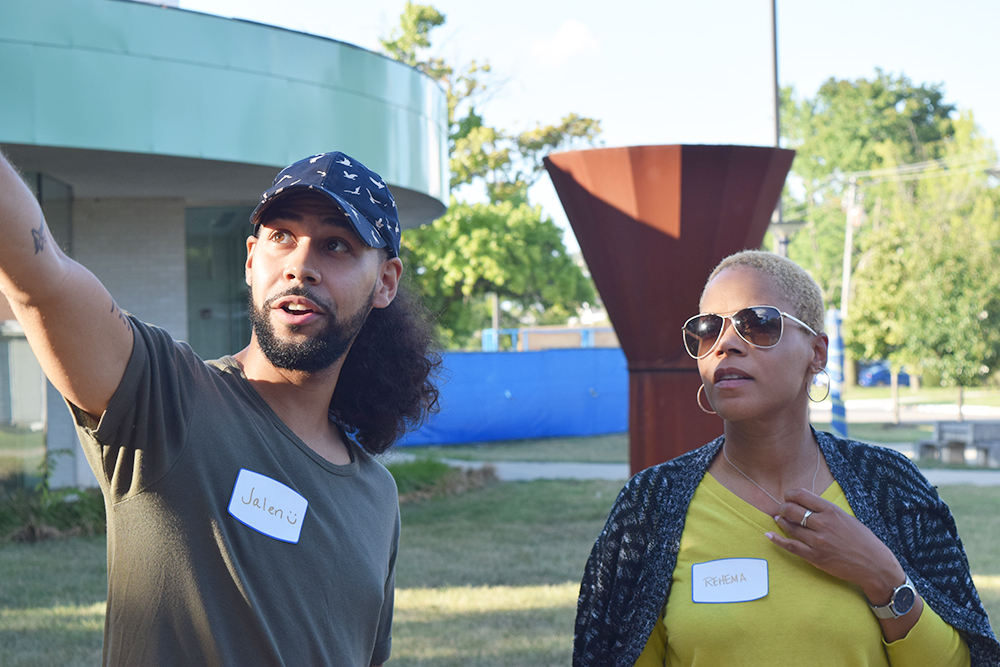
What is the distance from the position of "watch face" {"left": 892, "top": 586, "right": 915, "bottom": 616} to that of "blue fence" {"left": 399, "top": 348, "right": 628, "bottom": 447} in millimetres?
17458

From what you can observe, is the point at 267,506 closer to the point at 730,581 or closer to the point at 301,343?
the point at 301,343

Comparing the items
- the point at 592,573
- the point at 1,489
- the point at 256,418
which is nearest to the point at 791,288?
the point at 592,573

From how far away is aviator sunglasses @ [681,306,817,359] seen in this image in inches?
90.1

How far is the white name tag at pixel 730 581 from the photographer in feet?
7.02

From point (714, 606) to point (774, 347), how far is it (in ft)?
2.12

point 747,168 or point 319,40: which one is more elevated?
point 319,40

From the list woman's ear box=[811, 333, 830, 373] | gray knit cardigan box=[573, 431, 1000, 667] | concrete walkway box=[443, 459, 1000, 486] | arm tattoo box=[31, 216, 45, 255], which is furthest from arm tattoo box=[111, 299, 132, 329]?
concrete walkway box=[443, 459, 1000, 486]

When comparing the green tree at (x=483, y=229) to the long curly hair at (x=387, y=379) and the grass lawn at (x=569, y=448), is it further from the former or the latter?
the long curly hair at (x=387, y=379)

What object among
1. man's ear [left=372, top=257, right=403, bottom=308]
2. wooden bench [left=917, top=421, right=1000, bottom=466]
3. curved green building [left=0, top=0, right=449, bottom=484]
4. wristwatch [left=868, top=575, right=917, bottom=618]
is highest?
curved green building [left=0, top=0, right=449, bottom=484]

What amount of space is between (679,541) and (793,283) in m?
0.72

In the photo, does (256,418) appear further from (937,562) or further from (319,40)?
(319,40)

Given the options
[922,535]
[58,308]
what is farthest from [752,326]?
[58,308]

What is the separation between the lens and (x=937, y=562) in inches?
87.7

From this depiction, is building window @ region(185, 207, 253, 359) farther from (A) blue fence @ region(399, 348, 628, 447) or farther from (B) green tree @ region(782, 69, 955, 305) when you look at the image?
(B) green tree @ region(782, 69, 955, 305)
